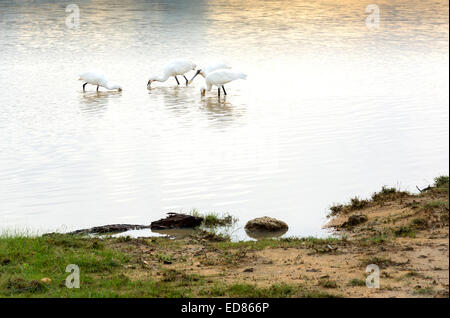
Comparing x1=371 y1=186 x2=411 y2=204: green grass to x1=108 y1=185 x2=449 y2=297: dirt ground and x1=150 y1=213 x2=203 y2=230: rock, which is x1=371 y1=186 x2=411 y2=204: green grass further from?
x1=150 y1=213 x2=203 y2=230: rock

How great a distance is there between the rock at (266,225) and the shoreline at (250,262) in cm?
50

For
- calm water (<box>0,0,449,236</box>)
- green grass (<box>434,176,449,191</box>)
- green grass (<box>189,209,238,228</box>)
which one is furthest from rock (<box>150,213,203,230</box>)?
green grass (<box>434,176,449,191</box>)

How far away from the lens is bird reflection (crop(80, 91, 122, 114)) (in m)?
17.0

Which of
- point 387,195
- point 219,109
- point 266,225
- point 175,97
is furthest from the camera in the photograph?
point 175,97

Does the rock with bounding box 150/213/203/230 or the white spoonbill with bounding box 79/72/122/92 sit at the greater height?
the white spoonbill with bounding box 79/72/122/92

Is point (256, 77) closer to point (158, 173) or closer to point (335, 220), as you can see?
point (158, 173)

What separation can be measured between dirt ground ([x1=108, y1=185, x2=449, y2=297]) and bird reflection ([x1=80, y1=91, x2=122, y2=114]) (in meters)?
9.03

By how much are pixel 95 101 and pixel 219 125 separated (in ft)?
13.3

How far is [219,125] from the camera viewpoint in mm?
15484

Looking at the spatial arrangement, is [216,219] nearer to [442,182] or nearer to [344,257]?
[344,257]

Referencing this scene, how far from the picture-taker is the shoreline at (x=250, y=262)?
6.60 meters

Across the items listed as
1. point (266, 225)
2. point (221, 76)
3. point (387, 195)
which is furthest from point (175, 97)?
point (266, 225)

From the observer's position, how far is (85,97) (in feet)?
61.4

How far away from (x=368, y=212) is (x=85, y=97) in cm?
1079
